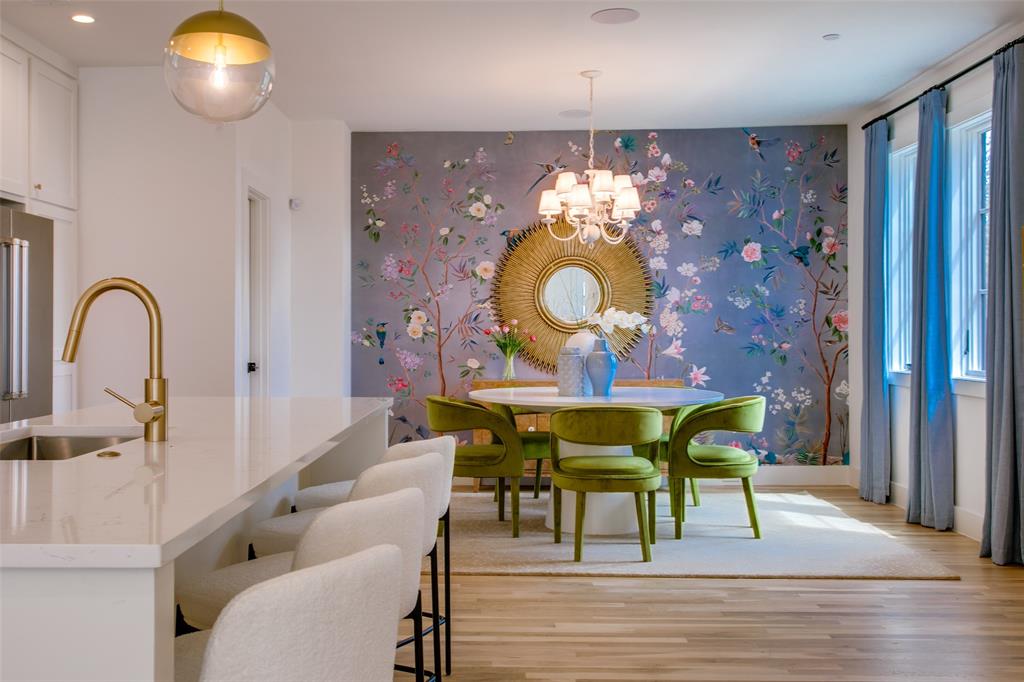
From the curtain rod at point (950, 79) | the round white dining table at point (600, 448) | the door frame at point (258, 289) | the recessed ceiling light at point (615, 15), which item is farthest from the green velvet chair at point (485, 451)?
the curtain rod at point (950, 79)

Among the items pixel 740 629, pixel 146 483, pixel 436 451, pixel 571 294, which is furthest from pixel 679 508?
pixel 146 483

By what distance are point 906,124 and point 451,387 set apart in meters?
3.46

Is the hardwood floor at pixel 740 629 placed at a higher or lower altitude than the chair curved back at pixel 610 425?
lower

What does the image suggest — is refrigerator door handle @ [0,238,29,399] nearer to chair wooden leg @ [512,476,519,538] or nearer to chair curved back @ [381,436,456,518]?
chair wooden leg @ [512,476,519,538]

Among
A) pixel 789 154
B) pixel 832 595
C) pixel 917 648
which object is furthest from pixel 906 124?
pixel 917 648

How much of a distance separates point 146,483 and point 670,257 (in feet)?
18.0

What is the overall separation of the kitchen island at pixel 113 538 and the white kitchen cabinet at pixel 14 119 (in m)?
2.89

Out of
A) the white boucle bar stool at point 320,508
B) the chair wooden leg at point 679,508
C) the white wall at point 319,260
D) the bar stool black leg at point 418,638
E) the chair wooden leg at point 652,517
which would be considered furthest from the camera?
the white wall at point 319,260

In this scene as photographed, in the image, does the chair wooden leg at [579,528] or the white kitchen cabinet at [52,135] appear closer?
the chair wooden leg at [579,528]

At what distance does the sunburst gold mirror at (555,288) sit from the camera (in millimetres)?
6691

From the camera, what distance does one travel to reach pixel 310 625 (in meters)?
1.06

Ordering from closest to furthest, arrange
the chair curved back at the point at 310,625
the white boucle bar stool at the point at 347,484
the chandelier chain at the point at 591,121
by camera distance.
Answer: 1. the chair curved back at the point at 310,625
2. the white boucle bar stool at the point at 347,484
3. the chandelier chain at the point at 591,121

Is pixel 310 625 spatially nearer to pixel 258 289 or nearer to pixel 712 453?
pixel 712 453

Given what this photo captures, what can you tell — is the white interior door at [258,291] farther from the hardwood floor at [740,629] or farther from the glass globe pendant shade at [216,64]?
the glass globe pendant shade at [216,64]
